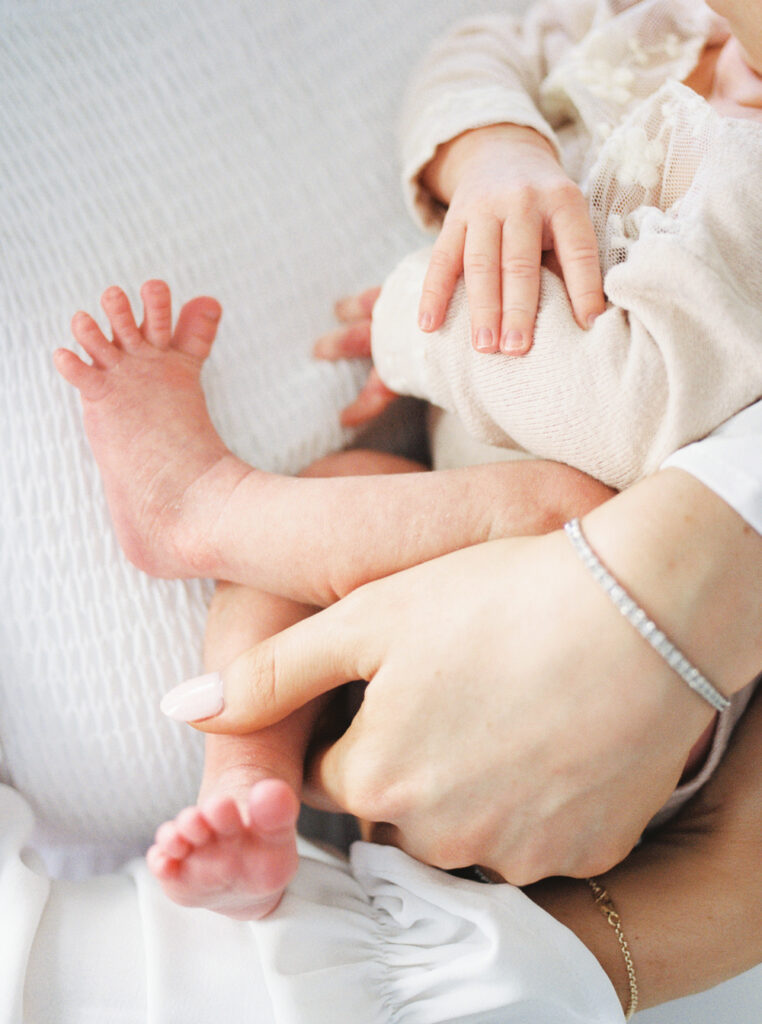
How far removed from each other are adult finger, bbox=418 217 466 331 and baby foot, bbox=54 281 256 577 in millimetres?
209

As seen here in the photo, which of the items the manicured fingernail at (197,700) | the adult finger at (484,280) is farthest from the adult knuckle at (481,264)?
the manicured fingernail at (197,700)

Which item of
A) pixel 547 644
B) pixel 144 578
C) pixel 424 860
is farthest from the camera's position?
pixel 144 578

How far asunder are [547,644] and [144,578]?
395 millimetres

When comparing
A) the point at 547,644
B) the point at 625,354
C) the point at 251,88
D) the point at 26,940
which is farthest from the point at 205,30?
the point at 26,940

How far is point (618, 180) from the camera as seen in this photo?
705 millimetres

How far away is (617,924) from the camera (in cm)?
67

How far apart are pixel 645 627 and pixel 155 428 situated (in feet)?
1.50

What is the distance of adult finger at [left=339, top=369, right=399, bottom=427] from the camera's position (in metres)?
0.83

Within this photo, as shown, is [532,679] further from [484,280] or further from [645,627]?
[484,280]

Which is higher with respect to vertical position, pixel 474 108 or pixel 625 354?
pixel 474 108

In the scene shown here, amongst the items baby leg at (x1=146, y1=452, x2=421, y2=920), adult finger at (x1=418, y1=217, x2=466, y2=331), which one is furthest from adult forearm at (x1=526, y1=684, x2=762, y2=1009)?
adult finger at (x1=418, y1=217, x2=466, y2=331)

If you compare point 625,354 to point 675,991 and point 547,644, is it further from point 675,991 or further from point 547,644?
point 675,991

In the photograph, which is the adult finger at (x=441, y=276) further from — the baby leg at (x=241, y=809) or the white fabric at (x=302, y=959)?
the white fabric at (x=302, y=959)

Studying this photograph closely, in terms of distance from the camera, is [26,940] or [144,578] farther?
[144,578]
